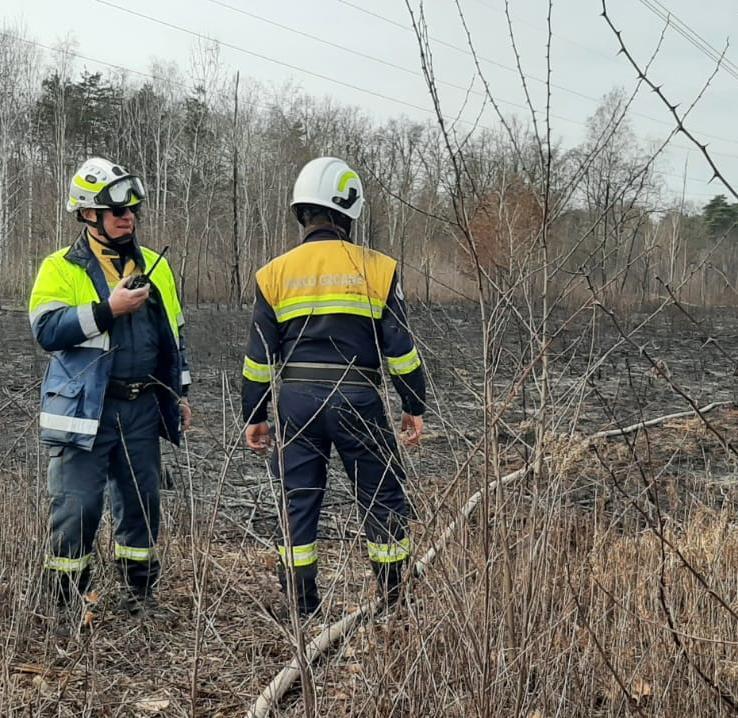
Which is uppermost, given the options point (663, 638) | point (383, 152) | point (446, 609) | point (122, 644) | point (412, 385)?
point (383, 152)

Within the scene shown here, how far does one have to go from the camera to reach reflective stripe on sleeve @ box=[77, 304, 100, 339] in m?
3.18

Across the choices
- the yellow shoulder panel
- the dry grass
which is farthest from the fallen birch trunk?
the yellow shoulder panel

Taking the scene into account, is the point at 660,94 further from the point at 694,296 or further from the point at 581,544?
the point at 694,296

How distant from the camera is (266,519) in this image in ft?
16.9

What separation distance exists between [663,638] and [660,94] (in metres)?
1.71

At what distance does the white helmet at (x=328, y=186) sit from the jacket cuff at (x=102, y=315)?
0.87 metres

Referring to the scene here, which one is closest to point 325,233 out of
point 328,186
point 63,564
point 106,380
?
point 328,186

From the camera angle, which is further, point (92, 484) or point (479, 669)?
point (92, 484)

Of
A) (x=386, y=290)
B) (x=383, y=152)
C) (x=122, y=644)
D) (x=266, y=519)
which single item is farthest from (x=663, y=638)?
(x=383, y=152)

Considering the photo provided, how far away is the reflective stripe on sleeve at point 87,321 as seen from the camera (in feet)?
10.4

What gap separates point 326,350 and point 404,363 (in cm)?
33

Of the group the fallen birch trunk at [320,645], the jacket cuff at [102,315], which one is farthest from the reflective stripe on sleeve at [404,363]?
the jacket cuff at [102,315]

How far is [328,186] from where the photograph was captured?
3.37 metres

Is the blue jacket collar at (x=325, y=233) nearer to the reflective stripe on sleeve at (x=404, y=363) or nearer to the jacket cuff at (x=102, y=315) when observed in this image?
the reflective stripe on sleeve at (x=404, y=363)
